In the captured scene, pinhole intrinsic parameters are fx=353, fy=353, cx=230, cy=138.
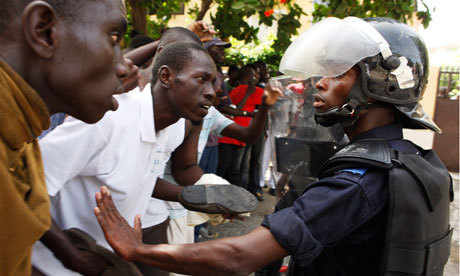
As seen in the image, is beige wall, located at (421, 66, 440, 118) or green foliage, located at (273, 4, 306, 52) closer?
green foliage, located at (273, 4, 306, 52)

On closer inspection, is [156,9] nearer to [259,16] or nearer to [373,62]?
[259,16]

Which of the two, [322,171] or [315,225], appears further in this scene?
[322,171]

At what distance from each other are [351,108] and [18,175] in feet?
4.21

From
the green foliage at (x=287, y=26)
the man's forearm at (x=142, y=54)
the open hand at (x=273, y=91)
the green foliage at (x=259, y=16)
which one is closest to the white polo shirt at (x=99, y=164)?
the man's forearm at (x=142, y=54)

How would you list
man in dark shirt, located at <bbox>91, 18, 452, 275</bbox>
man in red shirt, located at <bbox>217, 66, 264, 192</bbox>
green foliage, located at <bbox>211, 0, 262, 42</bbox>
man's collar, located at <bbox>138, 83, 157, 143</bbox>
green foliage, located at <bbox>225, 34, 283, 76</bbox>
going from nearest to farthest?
man in dark shirt, located at <bbox>91, 18, 452, 275</bbox> < man's collar, located at <bbox>138, 83, 157, 143</bbox> < green foliage, located at <bbox>211, 0, 262, 42</bbox> < man in red shirt, located at <bbox>217, 66, 264, 192</bbox> < green foliage, located at <bbox>225, 34, 283, 76</bbox>

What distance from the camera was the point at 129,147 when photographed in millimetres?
1742

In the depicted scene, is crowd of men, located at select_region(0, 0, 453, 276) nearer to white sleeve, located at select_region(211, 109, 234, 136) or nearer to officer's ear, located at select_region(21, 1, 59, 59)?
officer's ear, located at select_region(21, 1, 59, 59)

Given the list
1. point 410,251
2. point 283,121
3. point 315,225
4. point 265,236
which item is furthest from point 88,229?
point 283,121

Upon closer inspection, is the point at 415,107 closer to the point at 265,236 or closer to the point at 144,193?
the point at 265,236

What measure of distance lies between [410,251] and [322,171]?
441 millimetres

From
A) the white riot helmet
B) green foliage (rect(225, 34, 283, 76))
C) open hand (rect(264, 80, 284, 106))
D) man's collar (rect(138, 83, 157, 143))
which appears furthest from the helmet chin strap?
green foliage (rect(225, 34, 283, 76))

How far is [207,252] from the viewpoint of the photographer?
1338 mm

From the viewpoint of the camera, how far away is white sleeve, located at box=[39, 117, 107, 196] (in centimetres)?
144

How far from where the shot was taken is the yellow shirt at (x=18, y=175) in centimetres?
70
